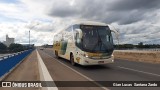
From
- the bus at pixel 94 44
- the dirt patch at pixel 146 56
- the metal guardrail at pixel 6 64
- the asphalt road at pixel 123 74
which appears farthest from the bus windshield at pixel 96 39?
the dirt patch at pixel 146 56

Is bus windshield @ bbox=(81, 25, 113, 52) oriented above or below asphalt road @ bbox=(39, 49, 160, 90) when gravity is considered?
above

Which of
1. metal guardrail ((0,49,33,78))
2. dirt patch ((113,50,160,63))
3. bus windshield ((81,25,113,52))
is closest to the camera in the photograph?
metal guardrail ((0,49,33,78))

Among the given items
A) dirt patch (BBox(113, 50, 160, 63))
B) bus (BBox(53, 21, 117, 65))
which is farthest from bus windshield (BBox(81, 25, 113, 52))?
dirt patch (BBox(113, 50, 160, 63))

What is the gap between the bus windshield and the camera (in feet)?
60.6

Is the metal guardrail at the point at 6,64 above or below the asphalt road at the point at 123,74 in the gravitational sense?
above

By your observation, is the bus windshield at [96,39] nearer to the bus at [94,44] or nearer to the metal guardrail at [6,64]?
the bus at [94,44]

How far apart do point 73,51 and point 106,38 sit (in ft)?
11.6

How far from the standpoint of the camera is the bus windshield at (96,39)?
18484 millimetres

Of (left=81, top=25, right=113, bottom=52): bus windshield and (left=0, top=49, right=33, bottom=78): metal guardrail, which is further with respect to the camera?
(left=81, top=25, right=113, bottom=52): bus windshield

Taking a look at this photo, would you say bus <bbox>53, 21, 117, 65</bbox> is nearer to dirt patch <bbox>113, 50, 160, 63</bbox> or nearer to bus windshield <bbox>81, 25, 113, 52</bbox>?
bus windshield <bbox>81, 25, 113, 52</bbox>

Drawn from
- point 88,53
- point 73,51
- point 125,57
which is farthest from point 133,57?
point 88,53

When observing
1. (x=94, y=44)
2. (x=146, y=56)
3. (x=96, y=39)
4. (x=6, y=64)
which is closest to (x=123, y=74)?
(x=94, y=44)

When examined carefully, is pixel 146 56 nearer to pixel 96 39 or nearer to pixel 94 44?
pixel 96 39

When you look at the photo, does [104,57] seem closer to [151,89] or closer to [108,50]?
[108,50]
